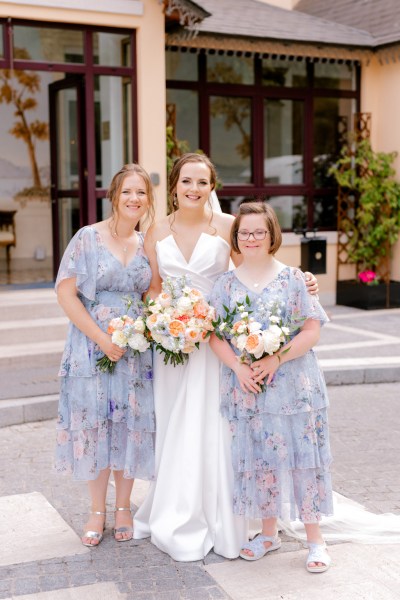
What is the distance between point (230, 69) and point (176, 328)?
9.16m

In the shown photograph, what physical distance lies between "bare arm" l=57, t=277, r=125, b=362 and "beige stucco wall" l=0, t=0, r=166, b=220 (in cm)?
622

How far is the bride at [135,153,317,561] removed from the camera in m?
4.15

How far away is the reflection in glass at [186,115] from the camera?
1198 centimetres

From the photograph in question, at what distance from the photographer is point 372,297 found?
1245cm

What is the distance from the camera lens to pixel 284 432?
157 inches

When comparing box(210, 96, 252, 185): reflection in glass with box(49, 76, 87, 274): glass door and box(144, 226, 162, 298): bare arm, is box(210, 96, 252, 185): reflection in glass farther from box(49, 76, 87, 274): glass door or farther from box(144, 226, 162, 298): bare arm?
box(144, 226, 162, 298): bare arm

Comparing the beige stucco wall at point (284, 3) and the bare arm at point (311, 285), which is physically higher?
the beige stucco wall at point (284, 3)

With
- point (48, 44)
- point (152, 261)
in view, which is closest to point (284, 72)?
point (48, 44)

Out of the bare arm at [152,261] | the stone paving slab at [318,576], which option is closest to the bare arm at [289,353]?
the bare arm at [152,261]

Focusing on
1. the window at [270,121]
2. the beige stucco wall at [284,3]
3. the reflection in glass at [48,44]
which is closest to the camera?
the reflection in glass at [48,44]

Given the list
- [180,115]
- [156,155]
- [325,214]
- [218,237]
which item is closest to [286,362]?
[218,237]

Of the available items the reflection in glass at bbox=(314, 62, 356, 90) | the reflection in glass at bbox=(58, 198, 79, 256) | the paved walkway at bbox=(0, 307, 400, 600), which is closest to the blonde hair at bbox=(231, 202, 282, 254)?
the paved walkway at bbox=(0, 307, 400, 600)

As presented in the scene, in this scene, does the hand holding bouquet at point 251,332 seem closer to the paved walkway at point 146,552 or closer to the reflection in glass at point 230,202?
the paved walkway at point 146,552

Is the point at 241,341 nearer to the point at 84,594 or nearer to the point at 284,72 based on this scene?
the point at 84,594
